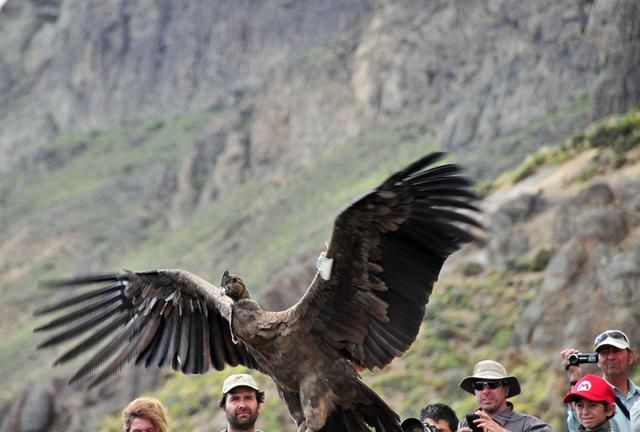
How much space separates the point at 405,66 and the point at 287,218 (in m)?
15.4

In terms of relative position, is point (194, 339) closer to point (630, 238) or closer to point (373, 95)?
point (630, 238)

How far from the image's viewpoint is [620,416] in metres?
8.61

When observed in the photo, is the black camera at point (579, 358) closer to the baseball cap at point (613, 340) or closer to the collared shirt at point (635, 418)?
the baseball cap at point (613, 340)

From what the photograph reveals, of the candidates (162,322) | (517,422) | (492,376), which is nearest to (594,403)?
(517,422)

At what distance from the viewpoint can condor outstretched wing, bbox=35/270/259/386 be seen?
34.8 feet

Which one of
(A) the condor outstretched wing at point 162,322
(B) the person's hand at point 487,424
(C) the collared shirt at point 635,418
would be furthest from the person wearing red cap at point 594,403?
(A) the condor outstretched wing at point 162,322

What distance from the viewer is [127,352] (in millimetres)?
10617

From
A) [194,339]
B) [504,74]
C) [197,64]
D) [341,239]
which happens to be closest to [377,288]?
[341,239]

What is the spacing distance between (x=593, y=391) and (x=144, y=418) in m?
3.19

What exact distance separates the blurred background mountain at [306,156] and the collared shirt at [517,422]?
38.3ft

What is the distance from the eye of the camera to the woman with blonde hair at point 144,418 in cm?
874

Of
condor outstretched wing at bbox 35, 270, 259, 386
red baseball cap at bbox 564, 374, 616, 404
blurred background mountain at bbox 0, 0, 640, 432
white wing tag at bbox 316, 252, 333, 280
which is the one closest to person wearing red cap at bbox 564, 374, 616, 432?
red baseball cap at bbox 564, 374, 616, 404

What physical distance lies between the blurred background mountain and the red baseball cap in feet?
41.9

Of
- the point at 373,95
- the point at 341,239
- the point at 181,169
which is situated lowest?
the point at 341,239
